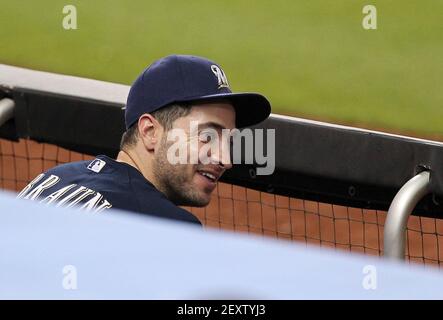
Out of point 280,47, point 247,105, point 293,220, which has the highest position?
point 247,105

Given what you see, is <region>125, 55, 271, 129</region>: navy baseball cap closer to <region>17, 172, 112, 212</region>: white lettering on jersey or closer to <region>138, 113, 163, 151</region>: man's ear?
<region>138, 113, 163, 151</region>: man's ear

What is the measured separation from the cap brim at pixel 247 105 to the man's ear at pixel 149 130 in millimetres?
79

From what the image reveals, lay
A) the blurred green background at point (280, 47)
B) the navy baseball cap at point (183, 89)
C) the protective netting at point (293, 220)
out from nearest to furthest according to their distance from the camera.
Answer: the navy baseball cap at point (183, 89), the protective netting at point (293, 220), the blurred green background at point (280, 47)

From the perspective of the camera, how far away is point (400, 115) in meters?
6.30

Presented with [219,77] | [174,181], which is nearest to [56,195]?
[174,181]

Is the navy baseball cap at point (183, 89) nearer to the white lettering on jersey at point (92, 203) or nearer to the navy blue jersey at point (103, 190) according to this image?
the navy blue jersey at point (103, 190)

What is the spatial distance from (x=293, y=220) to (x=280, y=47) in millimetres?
1794

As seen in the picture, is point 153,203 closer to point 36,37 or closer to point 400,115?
point 400,115

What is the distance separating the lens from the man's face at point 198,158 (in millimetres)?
1668

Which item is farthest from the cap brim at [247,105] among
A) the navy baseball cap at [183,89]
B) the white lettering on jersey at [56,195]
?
the white lettering on jersey at [56,195]

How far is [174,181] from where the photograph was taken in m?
1.69

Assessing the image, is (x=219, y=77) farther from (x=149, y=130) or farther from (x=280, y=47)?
(x=280, y=47)

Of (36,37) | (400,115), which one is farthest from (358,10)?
(36,37)

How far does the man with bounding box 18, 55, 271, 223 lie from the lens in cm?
164
